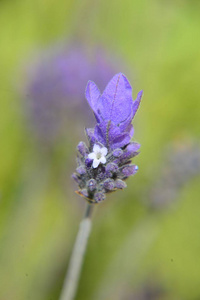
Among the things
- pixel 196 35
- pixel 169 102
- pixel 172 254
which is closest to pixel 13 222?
pixel 172 254

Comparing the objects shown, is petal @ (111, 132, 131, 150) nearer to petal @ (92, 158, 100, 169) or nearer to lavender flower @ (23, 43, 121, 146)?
petal @ (92, 158, 100, 169)

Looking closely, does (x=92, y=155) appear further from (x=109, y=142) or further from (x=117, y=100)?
(x=117, y=100)

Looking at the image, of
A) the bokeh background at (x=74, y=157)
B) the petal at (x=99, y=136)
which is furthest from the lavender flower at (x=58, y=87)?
the petal at (x=99, y=136)

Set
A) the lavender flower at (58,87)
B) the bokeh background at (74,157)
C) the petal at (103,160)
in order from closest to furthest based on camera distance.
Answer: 1. the petal at (103,160)
2. the bokeh background at (74,157)
3. the lavender flower at (58,87)

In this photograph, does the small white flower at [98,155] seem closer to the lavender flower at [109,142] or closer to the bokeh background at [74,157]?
the lavender flower at [109,142]

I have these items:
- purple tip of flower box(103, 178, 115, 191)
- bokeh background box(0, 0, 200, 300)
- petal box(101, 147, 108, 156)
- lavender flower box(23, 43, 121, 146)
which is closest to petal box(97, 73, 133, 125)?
petal box(101, 147, 108, 156)

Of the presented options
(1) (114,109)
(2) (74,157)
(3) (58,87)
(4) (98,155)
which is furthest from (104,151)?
(2) (74,157)

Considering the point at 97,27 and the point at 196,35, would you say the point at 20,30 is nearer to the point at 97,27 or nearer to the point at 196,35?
the point at 97,27
